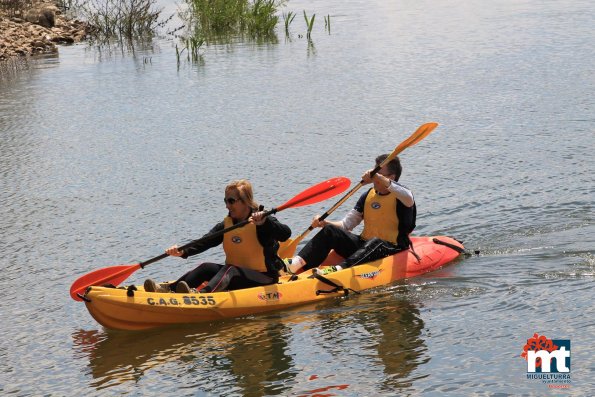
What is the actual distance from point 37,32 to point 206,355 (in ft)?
70.3

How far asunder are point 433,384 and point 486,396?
1.31 ft

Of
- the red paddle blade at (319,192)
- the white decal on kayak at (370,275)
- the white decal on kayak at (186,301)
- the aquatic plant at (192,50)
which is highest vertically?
the aquatic plant at (192,50)

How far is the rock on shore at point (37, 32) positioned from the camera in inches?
1034

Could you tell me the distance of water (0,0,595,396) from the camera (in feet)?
24.9

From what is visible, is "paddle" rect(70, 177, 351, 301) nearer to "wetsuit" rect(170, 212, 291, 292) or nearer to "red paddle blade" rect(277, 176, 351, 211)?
"red paddle blade" rect(277, 176, 351, 211)

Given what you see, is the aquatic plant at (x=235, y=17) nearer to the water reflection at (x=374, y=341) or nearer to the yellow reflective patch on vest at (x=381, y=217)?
the yellow reflective patch on vest at (x=381, y=217)

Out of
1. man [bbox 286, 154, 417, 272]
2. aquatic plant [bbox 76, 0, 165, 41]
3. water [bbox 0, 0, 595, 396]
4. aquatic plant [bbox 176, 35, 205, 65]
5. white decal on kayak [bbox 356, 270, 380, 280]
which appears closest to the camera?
water [bbox 0, 0, 595, 396]

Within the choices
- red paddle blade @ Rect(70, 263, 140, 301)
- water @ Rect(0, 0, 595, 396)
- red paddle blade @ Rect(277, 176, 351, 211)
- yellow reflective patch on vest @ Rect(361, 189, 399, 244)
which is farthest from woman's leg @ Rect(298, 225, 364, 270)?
red paddle blade @ Rect(70, 263, 140, 301)

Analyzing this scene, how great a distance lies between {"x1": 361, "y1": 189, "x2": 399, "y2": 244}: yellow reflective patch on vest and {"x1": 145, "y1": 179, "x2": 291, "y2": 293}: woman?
1042mm

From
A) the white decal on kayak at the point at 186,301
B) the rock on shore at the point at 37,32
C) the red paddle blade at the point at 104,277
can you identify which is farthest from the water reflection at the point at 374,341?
the rock on shore at the point at 37,32

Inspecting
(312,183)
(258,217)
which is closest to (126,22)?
(312,183)

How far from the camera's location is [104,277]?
8609mm

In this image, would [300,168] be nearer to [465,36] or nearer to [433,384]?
[433,384]

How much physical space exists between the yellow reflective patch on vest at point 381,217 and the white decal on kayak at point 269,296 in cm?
114
